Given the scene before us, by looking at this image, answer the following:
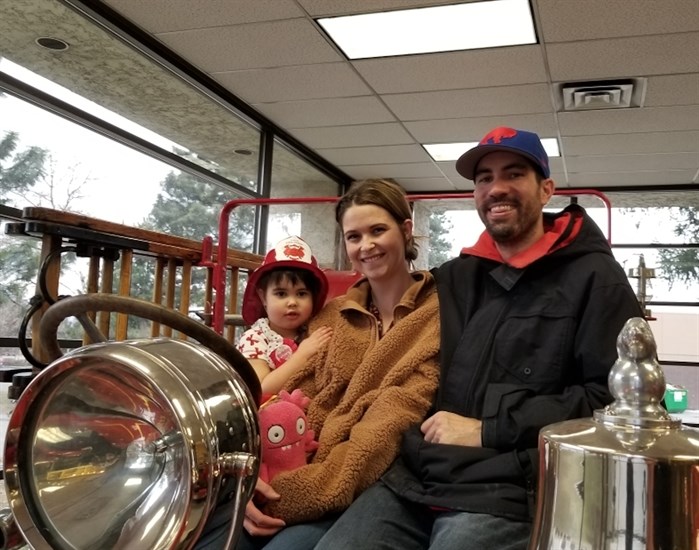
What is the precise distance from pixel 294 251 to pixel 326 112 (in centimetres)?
305

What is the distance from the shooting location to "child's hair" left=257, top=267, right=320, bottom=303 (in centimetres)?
154

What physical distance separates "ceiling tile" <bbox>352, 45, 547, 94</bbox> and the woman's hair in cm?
217

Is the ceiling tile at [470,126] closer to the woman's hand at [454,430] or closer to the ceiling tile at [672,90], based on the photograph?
the ceiling tile at [672,90]

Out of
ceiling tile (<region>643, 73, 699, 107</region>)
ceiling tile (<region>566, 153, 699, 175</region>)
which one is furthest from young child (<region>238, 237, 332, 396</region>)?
ceiling tile (<region>566, 153, 699, 175</region>)

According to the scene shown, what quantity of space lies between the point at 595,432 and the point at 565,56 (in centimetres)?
336

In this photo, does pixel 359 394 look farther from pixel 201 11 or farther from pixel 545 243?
pixel 201 11

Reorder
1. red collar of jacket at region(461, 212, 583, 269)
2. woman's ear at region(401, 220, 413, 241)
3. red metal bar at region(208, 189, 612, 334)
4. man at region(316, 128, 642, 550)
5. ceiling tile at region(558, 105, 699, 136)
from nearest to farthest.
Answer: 1. man at region(316, 128, 642, 550)
2. red collar of jacket at region(461, 212, 583, 269)
3. woman's ear at region(401, 220, 413, 241)
4. red metal bar at region(208, 189, 612, 334)
5. ceiling tile at region(558, 105, 699, 136)

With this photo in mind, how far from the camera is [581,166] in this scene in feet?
18.1

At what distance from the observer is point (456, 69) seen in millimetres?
3590

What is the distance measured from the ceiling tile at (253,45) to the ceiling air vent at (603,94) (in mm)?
1403

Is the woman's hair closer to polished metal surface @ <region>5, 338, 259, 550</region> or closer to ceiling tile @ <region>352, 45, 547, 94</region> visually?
polished metal surface @ <region>5, 338, 259, 550</region>

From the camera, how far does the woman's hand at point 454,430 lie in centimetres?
112

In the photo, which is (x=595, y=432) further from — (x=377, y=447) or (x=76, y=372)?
(x=377, y=447)


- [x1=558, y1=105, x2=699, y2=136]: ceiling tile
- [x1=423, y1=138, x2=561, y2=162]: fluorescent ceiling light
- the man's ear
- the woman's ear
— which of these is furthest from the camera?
[x1=423, y1=138, x2=561, y2=162]: fluorescent ceiling light
